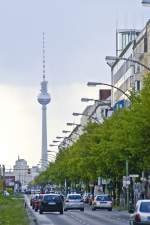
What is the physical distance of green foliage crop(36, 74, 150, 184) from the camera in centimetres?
5697

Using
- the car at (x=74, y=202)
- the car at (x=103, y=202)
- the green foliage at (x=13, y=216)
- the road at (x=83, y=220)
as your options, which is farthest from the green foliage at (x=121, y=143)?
the green foliage at (x=13, y=216)

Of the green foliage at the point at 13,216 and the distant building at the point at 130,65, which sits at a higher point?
the distant building at the point at 130,65

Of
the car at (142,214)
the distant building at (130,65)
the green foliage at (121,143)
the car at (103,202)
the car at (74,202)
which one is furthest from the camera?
the distant building at (130,65)

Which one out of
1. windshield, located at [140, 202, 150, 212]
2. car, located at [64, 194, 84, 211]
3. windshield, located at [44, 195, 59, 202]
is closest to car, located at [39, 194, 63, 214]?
windshield, located at [44, 195, 59, 202]

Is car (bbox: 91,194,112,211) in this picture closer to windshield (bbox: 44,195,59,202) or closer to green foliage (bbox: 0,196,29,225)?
green foliage (bbox: 0,196,29,225)

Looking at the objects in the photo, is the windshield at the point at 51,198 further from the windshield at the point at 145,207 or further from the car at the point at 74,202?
the windshield at the point at 145,207

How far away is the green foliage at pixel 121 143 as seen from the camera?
5697 cm

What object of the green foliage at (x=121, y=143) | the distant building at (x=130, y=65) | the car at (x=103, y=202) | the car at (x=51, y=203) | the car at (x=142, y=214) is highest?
the distant building at (x=130, y=65)

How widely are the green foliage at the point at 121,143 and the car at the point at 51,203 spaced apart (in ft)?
18.8

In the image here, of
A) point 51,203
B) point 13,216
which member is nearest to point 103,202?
point 51,203

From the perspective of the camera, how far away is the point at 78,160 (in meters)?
111

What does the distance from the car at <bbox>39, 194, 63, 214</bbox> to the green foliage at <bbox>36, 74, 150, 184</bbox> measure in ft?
18.8

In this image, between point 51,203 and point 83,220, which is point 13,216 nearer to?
point 83,220

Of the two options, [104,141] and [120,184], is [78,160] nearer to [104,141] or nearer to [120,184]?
[120,184]
